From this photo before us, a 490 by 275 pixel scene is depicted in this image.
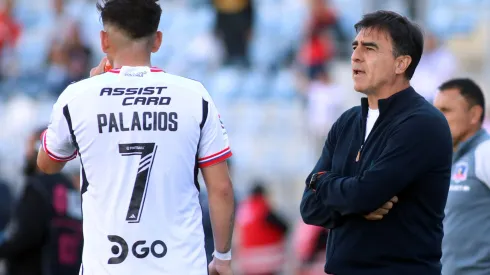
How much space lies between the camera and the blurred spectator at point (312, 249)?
413 inches

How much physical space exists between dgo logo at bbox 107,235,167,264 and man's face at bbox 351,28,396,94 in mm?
1148

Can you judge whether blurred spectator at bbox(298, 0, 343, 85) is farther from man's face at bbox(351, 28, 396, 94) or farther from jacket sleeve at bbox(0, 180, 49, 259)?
man's face at bbox(351, 28, 396, 94)

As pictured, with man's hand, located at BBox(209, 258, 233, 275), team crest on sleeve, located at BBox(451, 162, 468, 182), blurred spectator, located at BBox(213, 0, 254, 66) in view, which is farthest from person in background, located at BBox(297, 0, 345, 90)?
man's hand, located at BBox(209, 258, 233, 275)

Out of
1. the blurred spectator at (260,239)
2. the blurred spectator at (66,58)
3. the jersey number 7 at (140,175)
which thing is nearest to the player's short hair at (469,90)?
the jersey number 7 at (140,175)

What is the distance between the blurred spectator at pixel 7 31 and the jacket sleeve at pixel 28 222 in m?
8.34

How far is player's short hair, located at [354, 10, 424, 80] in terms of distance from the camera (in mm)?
4742

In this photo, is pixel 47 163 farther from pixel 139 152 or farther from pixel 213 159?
pixel 213 159

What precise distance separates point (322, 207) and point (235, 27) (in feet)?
34.4

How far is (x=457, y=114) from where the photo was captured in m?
5.96

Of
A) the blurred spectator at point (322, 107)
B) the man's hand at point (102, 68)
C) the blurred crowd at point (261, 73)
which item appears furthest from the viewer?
the blurred spectator at point (322, 107)

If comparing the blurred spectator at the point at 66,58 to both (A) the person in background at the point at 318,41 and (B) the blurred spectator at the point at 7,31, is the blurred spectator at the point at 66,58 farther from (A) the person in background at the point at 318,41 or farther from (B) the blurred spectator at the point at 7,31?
(A) the person in background at the point at 318,41

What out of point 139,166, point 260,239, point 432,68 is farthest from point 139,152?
point 432,68

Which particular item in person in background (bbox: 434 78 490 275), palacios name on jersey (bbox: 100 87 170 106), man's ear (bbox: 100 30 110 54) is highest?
man's ear (bbox: 100 30 110 54)

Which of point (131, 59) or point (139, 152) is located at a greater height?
point (131, 59)
